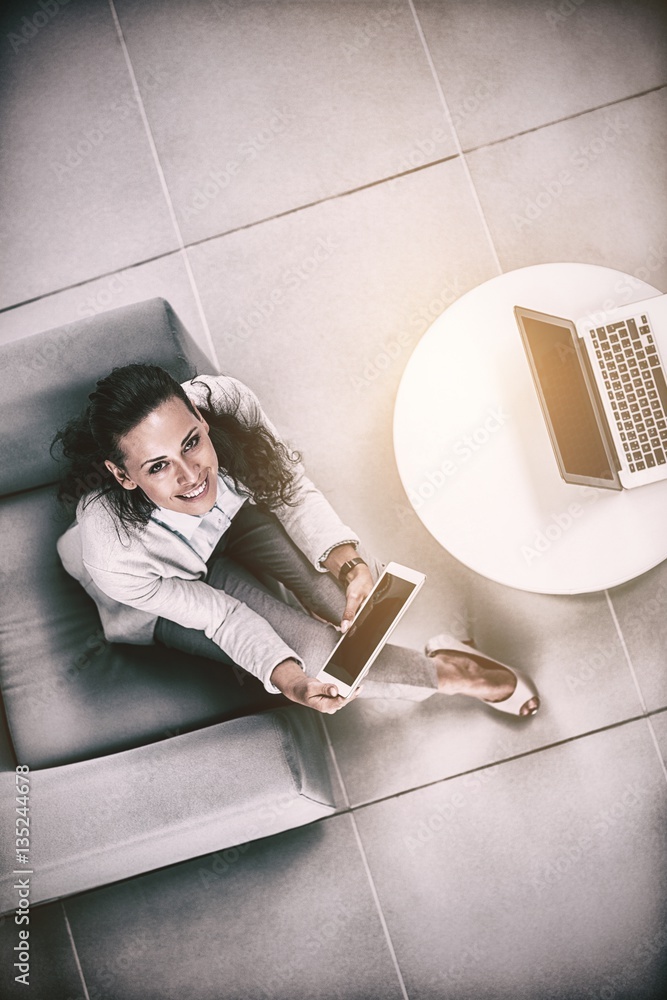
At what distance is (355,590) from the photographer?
163cm

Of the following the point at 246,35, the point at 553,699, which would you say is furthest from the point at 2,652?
the point at 246,35

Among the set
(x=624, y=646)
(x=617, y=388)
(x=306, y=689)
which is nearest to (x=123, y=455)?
(x=306, y=689)

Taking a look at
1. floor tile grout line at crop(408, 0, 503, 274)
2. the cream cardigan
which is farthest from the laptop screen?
floor tile grout line at crop(408, 0, 503, 274)

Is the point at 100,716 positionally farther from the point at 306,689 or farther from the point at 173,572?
the point at 306,689

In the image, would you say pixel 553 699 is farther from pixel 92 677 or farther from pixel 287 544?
pixel 92 677

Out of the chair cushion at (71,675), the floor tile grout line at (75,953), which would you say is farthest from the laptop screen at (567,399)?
the floor tile grout line at (75,953)

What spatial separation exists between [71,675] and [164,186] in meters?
1.64

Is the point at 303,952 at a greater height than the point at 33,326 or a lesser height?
lesser

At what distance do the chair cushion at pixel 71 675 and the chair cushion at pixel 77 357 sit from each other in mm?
266

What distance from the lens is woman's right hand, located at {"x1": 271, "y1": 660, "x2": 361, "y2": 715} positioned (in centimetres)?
146

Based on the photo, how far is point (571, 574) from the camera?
4.91 feet

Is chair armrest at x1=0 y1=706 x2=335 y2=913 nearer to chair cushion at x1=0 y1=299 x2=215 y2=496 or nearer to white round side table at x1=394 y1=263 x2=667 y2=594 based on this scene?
white round side table at x1=394 y1=263 x2=667 y2=594

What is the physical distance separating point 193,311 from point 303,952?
205 cm

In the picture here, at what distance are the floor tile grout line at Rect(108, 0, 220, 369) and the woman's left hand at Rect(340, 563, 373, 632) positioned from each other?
900 millimetres
